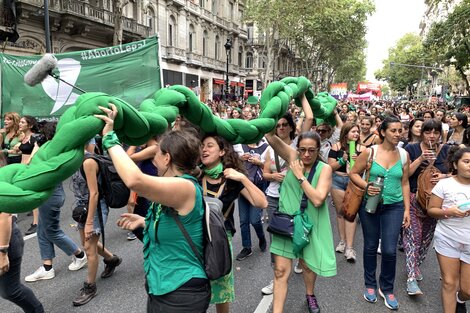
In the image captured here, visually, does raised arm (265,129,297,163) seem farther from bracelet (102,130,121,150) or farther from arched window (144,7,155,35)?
arched window (144,7,155,35)

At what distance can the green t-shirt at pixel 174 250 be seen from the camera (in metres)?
1.88

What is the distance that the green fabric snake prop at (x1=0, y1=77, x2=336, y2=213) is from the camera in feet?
4.82

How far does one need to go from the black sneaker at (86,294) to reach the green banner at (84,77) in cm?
506

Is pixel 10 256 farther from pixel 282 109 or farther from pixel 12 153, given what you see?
pixel 12 153

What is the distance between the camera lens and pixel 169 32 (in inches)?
1067

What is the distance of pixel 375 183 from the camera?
335 cm

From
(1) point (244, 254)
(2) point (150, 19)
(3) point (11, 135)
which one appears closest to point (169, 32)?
(2) point (150, 19)

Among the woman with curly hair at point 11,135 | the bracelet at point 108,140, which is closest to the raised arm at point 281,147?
the bracelet at point 108,140

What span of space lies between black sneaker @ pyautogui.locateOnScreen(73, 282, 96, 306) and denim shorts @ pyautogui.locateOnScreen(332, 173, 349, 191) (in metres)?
3.32

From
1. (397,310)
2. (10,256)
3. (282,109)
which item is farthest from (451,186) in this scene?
(10,256)

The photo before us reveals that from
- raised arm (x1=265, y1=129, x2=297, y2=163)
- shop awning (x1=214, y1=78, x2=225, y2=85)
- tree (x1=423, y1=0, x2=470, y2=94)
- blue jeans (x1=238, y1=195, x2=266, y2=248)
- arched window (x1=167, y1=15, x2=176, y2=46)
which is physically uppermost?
arched window (x1=167, y1=15, x2=176, y2=46)

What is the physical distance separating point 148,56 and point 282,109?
19.5 feet

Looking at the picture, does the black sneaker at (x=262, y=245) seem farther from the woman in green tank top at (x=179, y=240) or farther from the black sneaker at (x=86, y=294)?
the woman in green tank top at (x=179, y=240)

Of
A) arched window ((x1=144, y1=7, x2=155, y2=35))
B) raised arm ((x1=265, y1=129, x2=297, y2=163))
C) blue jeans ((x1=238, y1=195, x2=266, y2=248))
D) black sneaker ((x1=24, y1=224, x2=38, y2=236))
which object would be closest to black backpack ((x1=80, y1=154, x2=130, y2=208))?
raised arm ((x1=265, y1=129, x2=297, y2=163))
